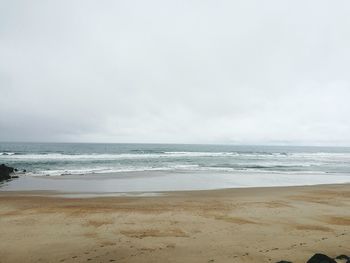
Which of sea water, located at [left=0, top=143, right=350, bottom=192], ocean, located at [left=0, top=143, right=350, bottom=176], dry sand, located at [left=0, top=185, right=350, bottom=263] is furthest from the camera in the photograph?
ocean, located at [left=0, top=143, right=350, bottom=176]

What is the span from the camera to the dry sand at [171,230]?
6875mm

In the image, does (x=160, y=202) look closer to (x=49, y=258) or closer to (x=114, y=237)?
(x=114, y=237)

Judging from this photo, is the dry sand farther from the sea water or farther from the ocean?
the ocean

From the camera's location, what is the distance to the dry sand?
6.88 metres

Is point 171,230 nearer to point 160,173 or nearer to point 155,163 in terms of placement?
point 160,173

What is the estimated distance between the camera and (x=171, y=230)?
8938 millimetres

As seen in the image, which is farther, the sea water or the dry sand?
the sea water

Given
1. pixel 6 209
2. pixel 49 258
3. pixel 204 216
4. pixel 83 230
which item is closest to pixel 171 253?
pixel 49 258

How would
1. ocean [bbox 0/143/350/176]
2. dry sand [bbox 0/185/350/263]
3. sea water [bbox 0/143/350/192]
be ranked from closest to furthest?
dry sand [bbox 0/185/350/263], sea water [bbox 0/143/350/192], ocean [bbox 0/143/350/176]

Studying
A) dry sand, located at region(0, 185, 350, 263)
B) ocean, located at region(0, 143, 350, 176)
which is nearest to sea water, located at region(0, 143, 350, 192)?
ocean, located at region(0, 143, 350, 176)

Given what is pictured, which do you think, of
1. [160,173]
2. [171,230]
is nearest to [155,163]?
[160,173]

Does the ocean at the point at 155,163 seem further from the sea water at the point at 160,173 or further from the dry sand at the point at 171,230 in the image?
the dry sand at the point at 171,230

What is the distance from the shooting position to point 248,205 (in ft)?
43.6

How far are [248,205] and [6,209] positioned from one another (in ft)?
33.1
